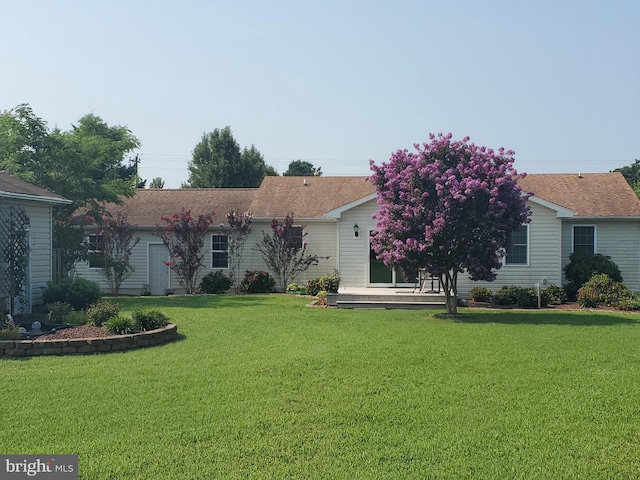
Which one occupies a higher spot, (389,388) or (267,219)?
(267,219)

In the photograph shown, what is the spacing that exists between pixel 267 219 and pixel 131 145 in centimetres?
555

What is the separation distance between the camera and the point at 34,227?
53.7ft

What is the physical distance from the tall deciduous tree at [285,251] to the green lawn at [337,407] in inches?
438

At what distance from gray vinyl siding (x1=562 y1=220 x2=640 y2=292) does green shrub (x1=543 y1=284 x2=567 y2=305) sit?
3049 millimetres

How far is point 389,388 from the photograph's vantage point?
7816 mm

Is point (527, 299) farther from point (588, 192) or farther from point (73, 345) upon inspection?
point (73, 345)

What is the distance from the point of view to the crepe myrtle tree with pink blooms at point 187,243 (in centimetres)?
2311

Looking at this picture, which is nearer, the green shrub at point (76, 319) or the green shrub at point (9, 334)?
the green shrub at point (9, 334)

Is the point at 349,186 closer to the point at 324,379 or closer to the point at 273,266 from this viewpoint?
the point at 273,266

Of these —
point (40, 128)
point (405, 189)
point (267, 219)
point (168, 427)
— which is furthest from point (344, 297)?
point (168, 427)

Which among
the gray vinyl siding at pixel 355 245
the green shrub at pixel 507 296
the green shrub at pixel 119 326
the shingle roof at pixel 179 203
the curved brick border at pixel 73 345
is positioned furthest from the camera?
the shingle roof at pixel 179 203

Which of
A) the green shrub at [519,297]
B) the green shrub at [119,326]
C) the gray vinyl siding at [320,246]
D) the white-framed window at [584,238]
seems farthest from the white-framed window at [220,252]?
the green shrub at [119,326]

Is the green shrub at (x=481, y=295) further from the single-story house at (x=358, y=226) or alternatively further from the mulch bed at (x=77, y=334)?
the mulch bed at (x=77, y=334)

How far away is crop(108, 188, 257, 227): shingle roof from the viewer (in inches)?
1001
